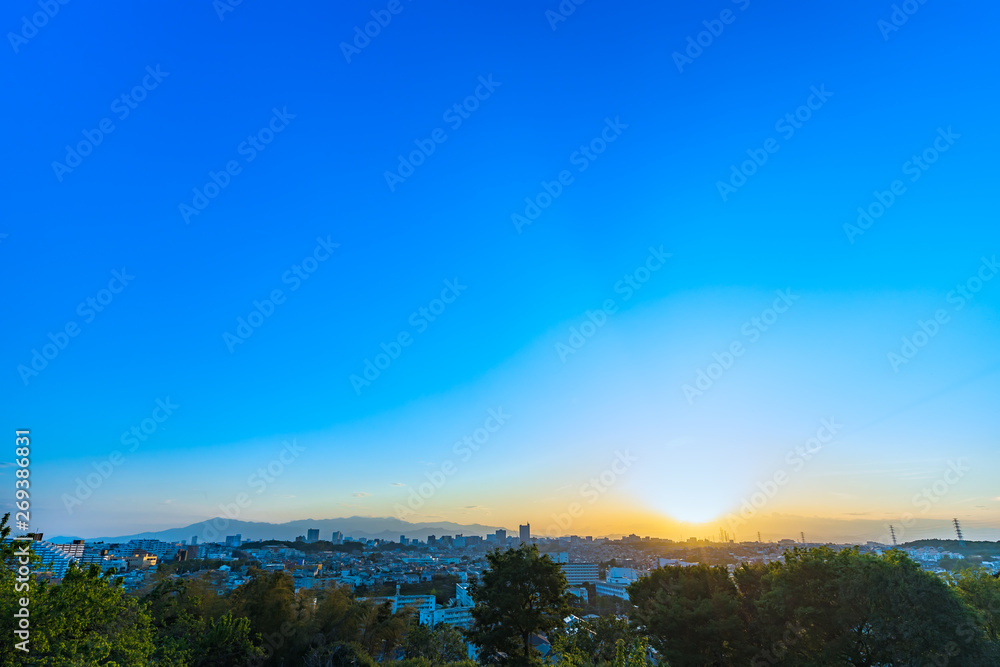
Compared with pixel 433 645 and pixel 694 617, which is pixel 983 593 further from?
pixel 433 645

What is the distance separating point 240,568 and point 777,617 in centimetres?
9379

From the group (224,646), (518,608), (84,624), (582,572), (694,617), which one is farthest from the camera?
(582,572)

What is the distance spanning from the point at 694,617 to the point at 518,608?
718cm

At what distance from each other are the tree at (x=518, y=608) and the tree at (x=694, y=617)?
3.98 metres

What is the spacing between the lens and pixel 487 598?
63.8 feet

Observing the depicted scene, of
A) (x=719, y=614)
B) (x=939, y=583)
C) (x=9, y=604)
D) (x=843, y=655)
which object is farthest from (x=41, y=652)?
(x=939, y=583)

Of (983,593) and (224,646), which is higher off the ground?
(983,593)

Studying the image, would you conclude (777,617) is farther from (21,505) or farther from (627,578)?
(627,578)

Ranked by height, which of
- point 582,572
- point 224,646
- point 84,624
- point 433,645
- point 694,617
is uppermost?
point 84,624

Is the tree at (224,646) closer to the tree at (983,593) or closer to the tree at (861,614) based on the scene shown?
the tree at (861,614)

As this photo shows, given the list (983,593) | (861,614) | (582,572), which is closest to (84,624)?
(861,614)

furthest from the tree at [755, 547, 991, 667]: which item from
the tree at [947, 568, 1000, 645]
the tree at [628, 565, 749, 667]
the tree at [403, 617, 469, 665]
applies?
the tree at [403, 617, 469, 665]

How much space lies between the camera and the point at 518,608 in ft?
61.6

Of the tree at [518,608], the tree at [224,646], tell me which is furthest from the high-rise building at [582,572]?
the tree at [224,646]
